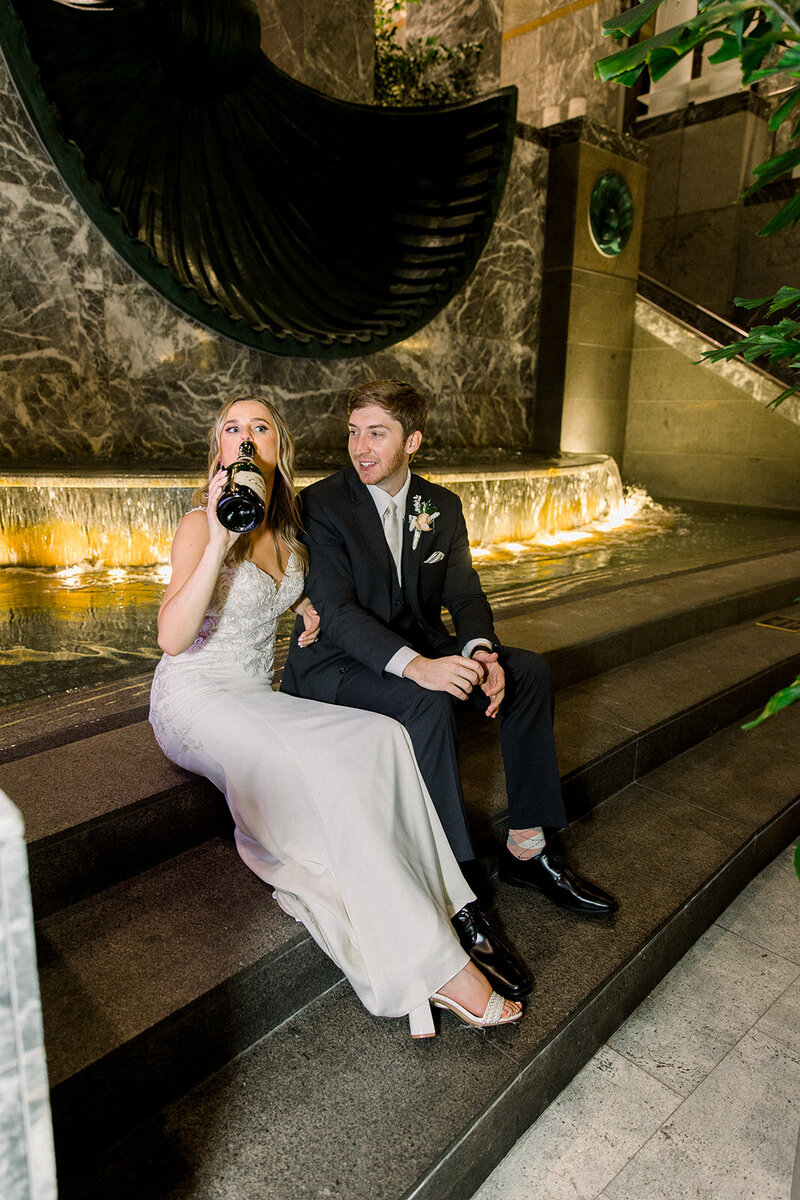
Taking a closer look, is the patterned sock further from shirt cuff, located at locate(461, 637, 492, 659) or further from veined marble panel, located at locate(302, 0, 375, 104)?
veined marble panel, located at locate(302, 0, 375, 104)

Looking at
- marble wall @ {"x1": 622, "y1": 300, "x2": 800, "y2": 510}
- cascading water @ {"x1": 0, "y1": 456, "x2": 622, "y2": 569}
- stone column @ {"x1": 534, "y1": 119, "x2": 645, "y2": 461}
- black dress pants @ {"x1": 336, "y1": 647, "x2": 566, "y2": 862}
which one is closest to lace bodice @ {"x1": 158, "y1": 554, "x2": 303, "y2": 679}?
black dress pants @ {"x1": 336, "y1": 647, "x2": 566, "y2": 862}

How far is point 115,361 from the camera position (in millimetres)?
5234

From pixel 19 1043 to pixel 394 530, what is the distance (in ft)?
5.91

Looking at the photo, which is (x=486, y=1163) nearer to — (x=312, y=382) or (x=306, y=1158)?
(x=306, y=1158)

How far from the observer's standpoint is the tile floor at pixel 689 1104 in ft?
5.12

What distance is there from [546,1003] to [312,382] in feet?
17.3

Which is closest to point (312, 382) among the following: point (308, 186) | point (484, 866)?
point (308, 186)

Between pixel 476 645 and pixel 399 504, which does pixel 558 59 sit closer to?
pixel 399 504

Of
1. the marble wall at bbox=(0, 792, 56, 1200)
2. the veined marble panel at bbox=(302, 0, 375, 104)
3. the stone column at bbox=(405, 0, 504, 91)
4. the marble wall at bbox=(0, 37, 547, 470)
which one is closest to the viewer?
the marble wall at bbox=(0, 792, 56, 1200)

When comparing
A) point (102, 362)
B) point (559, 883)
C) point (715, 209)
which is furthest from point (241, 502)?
point (715, 209)

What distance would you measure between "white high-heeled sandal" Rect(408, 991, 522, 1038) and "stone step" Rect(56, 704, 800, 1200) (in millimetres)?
32

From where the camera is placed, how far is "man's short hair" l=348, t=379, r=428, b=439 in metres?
2.30

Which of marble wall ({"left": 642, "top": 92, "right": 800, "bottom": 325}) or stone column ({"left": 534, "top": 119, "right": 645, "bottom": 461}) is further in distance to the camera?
marble wall ({"left": 642, "top": 92, "right": 800, "bottom": 325})

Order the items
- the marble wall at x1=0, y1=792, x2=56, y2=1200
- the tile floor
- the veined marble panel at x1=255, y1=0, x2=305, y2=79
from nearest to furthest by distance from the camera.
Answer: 1. the marble wall at x1=0, y1=792, x2=56, y2=1200
2. the tile floor
3. the veined marble panel at x1=255, y1=0, x2=305, y2=79
